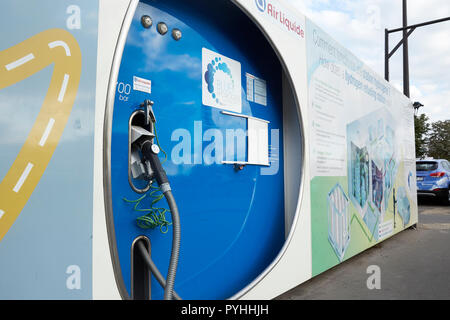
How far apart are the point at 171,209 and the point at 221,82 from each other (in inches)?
51.7

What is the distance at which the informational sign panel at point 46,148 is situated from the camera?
58.5 inches

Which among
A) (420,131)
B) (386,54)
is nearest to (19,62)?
(386,54)

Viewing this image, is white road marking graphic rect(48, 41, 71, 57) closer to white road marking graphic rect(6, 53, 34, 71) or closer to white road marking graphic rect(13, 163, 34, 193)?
white road marking graphic rect(6, 53, 34, 71)

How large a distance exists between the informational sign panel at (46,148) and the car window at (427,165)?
12.7 meters

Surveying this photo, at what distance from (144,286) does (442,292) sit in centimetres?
287

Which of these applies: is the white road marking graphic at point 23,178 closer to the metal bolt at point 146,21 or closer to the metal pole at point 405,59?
the metal bolt at point 146,21

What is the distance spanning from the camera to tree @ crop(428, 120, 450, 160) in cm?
3553

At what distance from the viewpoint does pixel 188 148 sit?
259 centimetres

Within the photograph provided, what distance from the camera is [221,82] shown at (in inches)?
115

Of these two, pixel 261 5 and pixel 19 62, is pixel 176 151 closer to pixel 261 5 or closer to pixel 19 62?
pixel 19 62

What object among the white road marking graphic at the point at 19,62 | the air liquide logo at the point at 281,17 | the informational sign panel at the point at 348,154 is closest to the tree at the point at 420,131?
the informational sign panel at the point at 348,154

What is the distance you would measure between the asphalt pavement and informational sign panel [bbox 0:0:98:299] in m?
2.16

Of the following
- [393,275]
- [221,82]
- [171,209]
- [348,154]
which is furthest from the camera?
[348,154]
